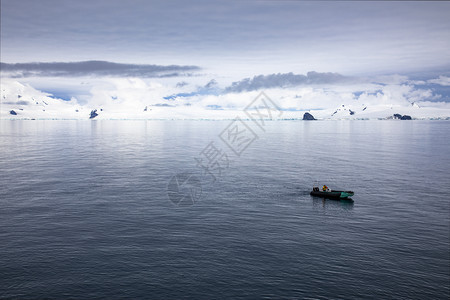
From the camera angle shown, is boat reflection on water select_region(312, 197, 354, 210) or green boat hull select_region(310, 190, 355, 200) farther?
green boat hull select_region(310, 190, 355, 200)

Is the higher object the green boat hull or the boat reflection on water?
the green boat hull

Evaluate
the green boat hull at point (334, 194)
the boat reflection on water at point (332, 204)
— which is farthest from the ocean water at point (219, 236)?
the green boat hull at point (334, 194)

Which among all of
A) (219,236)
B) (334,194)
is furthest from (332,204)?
(219,236)

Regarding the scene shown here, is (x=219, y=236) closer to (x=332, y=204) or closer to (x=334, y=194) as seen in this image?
(x=332, y=204)

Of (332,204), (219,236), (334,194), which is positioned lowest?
(219,236)

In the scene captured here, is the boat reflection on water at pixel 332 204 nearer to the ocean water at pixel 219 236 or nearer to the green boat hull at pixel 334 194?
the ocean water at pixel 219 236

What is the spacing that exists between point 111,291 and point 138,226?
2312cm

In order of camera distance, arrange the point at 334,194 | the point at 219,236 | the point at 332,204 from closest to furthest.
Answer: the point at 219,236, the point at 332,204, the point at 334,194

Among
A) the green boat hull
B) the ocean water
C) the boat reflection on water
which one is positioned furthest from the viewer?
the green boat hull

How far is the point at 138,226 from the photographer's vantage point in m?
66.8

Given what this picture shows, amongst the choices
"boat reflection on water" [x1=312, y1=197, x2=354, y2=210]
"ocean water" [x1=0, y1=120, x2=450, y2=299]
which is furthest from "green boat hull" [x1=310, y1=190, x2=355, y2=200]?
"ocean water" [x1=0, y1=120, x2=450, y2=299]

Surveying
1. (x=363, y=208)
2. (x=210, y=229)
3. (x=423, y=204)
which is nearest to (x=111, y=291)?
(x=210, y=229)

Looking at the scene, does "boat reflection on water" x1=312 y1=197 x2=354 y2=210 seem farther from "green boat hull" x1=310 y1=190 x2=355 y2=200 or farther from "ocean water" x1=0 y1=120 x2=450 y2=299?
"green boat hull" x1=310 y1=190 x2=355 y2=200

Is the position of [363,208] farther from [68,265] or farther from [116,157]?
[116,157]
